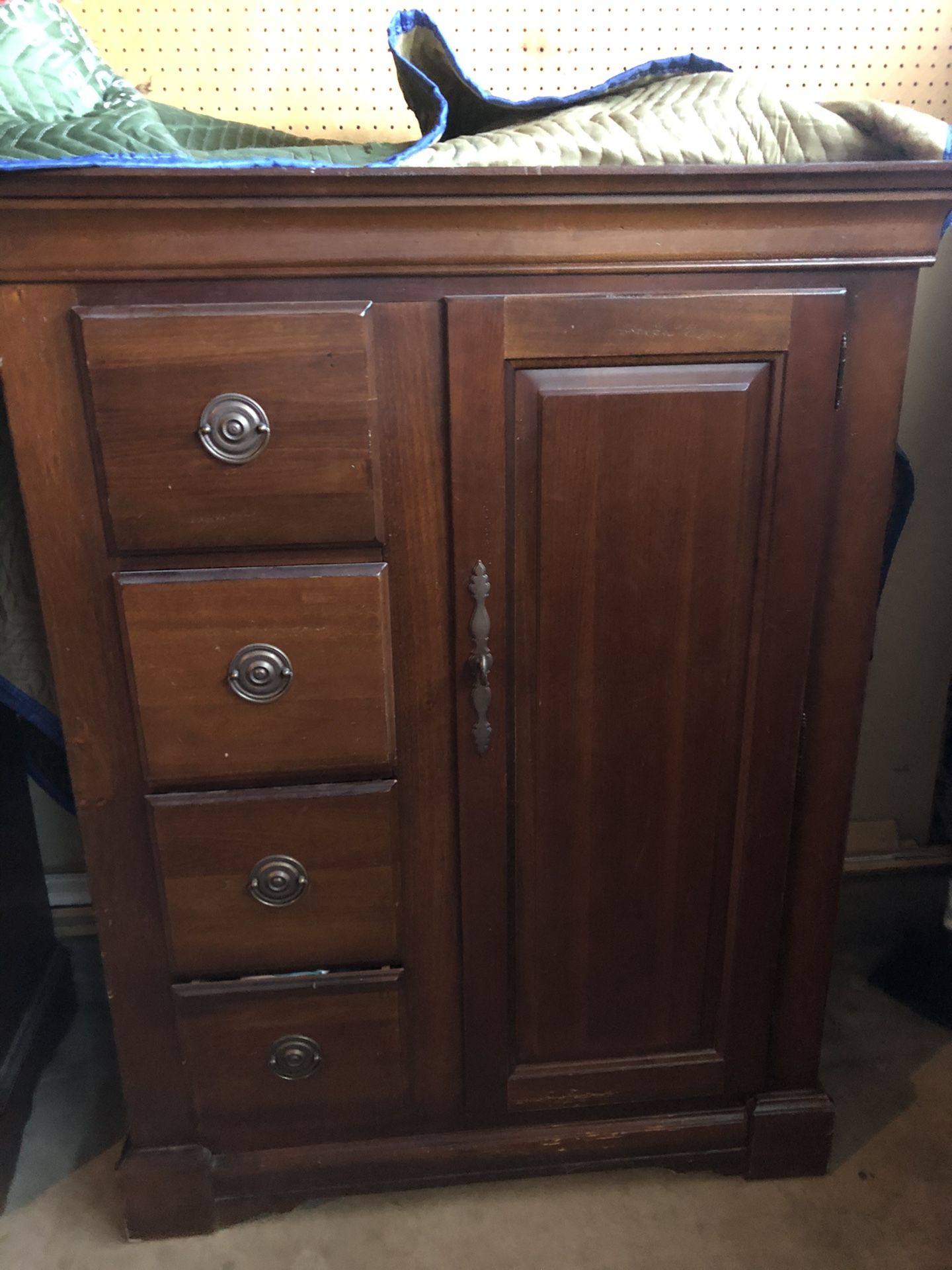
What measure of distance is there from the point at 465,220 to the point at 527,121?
8.8 inches

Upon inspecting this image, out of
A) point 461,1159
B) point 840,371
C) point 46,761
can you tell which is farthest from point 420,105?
point 461,1159

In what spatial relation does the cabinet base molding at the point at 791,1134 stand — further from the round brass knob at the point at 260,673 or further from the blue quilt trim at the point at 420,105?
the blue quilt trim at the point at 420,105

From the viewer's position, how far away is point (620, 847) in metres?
0.98

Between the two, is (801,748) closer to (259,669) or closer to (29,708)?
(259,669)

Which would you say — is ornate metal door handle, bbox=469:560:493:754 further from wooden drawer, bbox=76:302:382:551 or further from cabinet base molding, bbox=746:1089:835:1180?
cabinet base molding, bbox=746:1089:835:1180

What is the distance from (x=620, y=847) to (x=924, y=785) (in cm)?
80

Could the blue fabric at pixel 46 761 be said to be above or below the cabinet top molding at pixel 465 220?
below

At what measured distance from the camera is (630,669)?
0.92 meters

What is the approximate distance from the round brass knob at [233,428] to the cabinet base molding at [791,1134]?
0.94m

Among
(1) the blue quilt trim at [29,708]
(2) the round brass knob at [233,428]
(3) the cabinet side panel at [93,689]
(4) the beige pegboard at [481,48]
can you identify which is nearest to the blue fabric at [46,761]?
(1) the blue quilt trim at [29,708]

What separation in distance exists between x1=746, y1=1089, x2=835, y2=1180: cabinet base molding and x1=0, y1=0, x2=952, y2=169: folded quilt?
3.33 feet

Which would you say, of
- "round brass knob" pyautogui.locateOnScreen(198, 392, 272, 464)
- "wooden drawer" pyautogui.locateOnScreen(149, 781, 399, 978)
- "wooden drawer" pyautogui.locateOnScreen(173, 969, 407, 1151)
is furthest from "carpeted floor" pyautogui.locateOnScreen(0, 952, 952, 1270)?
"round brass knob" pyautogui.locateOnScreen(198, 392, 272, 464)

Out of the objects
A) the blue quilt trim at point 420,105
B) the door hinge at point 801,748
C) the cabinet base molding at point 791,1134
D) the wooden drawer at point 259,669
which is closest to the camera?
the blue quilt trim at point 420,105

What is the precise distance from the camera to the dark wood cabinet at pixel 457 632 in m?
0.78
